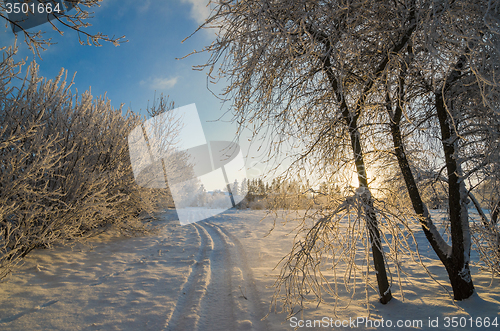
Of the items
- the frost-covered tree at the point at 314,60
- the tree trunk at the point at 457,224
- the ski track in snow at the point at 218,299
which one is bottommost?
the ski track in snow at the point at 218,299

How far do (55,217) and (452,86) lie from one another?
22.8 ft

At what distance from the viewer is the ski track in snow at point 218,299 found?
113 inches

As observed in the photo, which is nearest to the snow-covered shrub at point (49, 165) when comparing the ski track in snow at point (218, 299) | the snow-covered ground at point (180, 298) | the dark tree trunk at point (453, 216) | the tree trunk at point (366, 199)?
the snow-covered ground at point (180, 298)

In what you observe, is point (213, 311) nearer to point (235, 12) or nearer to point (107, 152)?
point (235, 12)

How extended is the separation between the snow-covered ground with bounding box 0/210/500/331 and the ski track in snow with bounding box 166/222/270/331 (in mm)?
13

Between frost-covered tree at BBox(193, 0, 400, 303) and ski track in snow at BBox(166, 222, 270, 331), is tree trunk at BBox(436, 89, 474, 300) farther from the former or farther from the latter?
ski track in snow at BBox(166, 222, 270, 331)

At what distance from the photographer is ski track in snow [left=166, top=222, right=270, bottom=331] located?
2883 mm

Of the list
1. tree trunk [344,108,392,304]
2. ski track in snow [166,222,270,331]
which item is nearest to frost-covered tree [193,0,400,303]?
tree trunk [344,108,392,304]

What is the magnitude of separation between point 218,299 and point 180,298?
1.93 ft

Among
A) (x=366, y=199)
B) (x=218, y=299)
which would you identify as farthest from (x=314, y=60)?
(x=218, y=299)

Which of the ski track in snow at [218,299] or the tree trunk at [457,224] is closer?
the ski track in snow at [218,299]

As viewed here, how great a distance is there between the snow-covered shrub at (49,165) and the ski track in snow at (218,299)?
2497 mm

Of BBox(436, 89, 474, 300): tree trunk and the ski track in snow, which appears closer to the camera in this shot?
the ski track in snow

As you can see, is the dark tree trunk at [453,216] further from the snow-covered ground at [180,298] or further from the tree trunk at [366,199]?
the tree trunk at [366,199]
